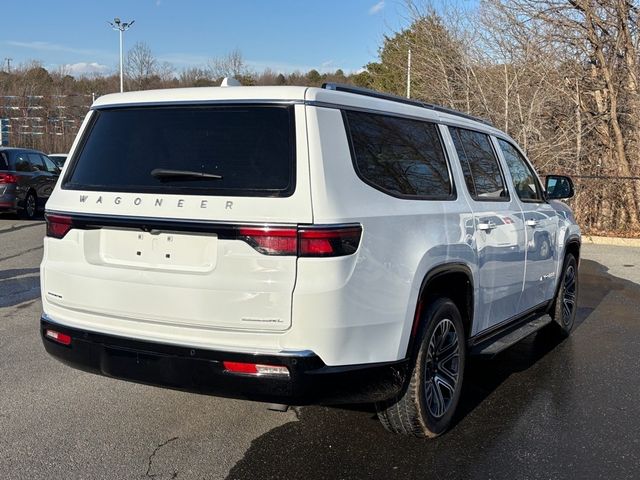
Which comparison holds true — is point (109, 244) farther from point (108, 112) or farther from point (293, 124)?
point (293, 124)

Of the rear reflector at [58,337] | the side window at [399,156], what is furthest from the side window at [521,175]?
the rear reflector at [58,337]

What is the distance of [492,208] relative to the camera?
173 inches

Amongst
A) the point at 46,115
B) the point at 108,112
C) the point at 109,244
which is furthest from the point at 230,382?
the point at 46,115

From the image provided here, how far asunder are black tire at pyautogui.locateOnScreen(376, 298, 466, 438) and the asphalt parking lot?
0.47 ft

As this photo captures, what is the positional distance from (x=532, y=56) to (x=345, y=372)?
1426 centimetres

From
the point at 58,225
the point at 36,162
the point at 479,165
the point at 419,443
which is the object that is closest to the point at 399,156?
the point at 479,165

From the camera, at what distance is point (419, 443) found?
3.70m

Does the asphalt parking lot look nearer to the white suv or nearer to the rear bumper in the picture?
the white suv

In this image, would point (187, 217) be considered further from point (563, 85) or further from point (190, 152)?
point (563, 85)

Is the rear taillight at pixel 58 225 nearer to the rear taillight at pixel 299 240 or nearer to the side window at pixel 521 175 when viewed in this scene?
the rear taillight at pixel 299 240

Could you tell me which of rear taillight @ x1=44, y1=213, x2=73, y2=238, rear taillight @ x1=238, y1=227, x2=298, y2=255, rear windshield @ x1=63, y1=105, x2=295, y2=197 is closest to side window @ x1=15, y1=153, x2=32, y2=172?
rear taillight @ x1=44, y1=213, x2=73, y2=238

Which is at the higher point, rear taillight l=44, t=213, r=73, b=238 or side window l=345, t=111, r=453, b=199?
side window l=345, t=111, r=453, b=199

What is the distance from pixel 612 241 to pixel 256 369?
1233 cm

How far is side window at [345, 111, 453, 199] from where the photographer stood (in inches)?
128
